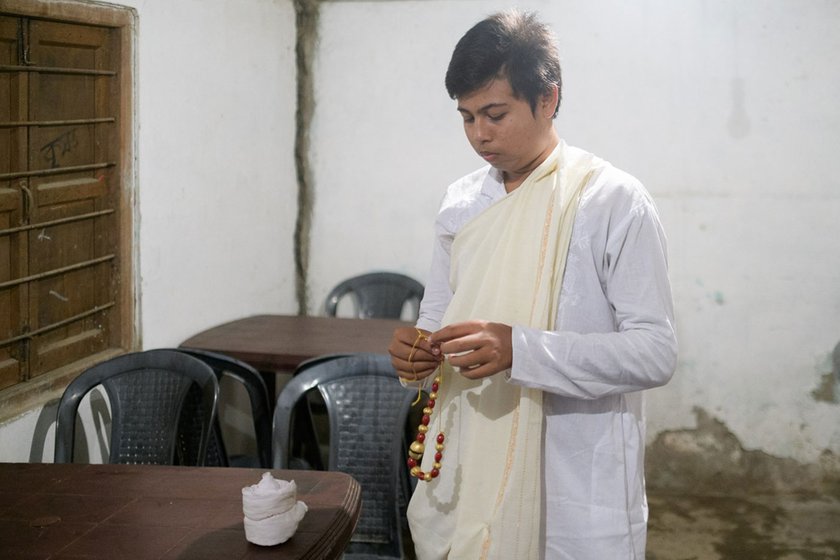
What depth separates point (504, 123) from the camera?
5.73ft

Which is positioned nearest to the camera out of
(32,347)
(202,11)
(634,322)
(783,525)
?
(634,322)

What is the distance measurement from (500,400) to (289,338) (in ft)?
7.51

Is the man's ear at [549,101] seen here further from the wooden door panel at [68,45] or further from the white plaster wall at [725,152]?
the white plaster wall at [725,152]

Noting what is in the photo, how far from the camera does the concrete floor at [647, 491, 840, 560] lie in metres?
3.96

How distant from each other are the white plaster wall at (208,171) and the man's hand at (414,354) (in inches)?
58.7

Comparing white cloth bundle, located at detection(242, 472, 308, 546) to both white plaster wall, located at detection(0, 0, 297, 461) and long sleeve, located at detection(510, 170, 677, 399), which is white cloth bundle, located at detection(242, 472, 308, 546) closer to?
long sleeve, located at detection(510, 170, 677, 399)

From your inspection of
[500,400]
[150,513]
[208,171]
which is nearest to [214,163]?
[208,171]

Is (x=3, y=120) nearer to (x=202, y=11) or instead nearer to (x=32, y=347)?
(x=32, y=347)

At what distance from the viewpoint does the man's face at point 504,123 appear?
1732mm

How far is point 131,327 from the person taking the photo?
3.40 m

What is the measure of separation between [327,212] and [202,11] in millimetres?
1392

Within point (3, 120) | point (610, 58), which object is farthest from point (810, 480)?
point (3, 120)

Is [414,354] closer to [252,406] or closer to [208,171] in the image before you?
[252,406]

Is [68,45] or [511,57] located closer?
[511,57]
